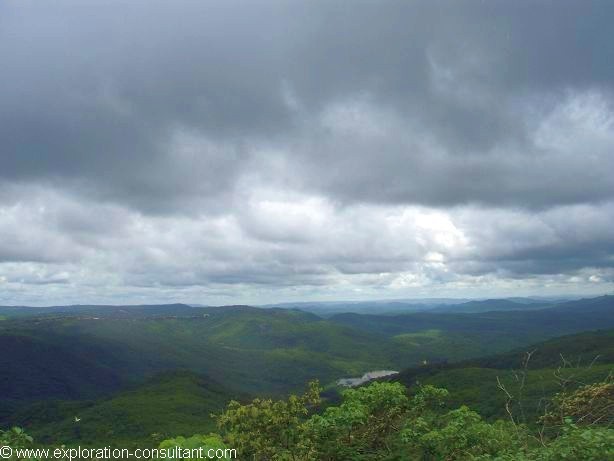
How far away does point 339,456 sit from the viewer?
15203 millimetres

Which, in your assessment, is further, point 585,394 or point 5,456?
point 585,394

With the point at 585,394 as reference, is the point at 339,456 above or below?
below

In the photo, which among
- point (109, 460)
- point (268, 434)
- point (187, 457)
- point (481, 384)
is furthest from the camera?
point (481, 384)

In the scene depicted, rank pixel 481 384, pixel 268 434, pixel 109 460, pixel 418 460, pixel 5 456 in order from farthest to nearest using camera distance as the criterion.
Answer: pixel 481 384 < pixel 109 460 < pixel 268 434 < pixel 418 460 < pixel 5 456

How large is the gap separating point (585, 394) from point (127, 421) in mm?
204635

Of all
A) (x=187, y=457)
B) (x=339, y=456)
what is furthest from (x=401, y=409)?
(x=187, y=457)

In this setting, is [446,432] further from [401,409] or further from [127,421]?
[127,421]

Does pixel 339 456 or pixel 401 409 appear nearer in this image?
pixel 339 456

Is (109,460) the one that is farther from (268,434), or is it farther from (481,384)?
(481,384)

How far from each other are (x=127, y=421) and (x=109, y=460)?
19650cm

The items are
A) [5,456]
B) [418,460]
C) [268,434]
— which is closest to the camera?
[5,456]

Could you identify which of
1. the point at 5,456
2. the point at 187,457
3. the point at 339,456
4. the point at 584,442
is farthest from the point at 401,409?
the point at 5,456

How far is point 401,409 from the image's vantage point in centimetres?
1759

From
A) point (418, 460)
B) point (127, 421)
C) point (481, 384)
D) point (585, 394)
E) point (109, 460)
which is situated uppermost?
point (585, 394)
